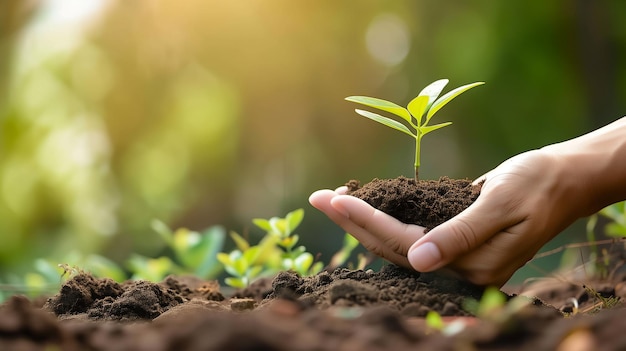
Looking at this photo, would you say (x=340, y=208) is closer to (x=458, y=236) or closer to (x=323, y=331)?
(x=458, y=236)

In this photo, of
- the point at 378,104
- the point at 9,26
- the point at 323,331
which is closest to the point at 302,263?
the point at 378,104

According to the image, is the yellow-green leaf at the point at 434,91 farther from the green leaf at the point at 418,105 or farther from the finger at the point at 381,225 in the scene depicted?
the finger at the point at 381,225

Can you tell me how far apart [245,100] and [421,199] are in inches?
85.7

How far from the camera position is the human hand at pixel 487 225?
2.49 ft

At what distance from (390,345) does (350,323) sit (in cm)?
6

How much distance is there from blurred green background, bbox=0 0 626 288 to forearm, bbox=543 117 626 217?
5.40ft

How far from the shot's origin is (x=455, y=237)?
754 mm

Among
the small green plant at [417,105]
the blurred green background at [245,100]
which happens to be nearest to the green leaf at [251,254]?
the small green plant at [417,105]

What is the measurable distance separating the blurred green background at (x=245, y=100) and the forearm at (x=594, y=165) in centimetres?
164

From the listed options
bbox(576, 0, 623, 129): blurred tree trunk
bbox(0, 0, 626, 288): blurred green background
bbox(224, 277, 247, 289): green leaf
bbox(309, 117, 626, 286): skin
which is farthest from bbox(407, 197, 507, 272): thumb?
bbox(576, 0, 623, 129): blurred tree trunk

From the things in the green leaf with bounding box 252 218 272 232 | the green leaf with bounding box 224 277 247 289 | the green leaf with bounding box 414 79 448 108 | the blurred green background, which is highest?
the blurred green background

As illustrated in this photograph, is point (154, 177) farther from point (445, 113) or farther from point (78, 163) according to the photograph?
point (445, 113)

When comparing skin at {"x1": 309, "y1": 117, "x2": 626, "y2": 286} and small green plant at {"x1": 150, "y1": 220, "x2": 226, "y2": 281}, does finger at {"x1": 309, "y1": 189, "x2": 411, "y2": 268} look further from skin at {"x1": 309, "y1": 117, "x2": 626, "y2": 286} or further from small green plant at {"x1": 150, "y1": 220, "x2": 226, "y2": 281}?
small green plant at {"x1": 150, "y1": 220, "x2": 226, "y2": 281}

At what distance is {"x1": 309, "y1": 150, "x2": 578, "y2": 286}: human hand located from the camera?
759 mm
